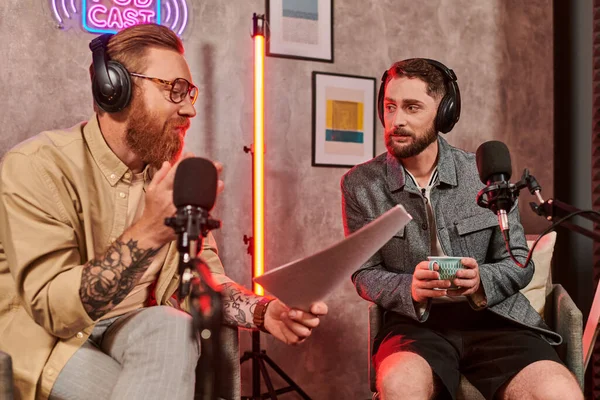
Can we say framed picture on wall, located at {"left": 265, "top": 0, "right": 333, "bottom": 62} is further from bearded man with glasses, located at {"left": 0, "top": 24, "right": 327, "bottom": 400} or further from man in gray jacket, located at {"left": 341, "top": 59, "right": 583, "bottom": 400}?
bearded man with glasses, located at {"left": 0, "top": 24, "right": 327, "bottom": 400}

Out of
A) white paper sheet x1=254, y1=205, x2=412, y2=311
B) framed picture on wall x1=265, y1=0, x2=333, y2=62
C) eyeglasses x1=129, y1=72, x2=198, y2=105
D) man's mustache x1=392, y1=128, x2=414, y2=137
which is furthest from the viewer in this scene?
framed picture on wall x1=265, y1=0, x2=333, y2=62

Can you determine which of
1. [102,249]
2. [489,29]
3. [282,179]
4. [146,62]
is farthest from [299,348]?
[489,29]

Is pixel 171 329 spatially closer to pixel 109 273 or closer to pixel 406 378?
pixel 109 273

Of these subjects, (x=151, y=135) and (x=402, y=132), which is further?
(x=402, y=132)

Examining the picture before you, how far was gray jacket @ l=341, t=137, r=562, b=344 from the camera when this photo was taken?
2.04 m

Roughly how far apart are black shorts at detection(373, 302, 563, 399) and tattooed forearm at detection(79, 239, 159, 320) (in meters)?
0.95

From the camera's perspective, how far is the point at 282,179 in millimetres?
3090

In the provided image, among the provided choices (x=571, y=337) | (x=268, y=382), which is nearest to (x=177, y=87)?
(x=268, y=382)

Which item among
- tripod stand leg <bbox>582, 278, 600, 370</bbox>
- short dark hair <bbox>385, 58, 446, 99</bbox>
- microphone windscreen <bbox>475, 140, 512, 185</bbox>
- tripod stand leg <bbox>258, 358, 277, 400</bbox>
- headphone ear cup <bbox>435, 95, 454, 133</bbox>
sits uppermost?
short dark hair <bbox>385, 58, 446, 99</bbox>

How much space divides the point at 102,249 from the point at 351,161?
1784 mm

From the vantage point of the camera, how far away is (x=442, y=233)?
216cm

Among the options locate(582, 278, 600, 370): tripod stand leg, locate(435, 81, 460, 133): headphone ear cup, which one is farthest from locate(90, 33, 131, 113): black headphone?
locate(582, 278, 600, 370): tripod stand leg

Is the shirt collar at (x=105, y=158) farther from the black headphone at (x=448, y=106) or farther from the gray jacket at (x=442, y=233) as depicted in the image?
the black headphone at (x=448, y=106)

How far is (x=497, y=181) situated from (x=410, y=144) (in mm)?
765
